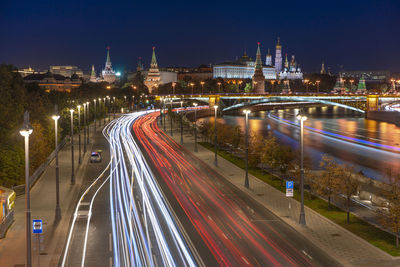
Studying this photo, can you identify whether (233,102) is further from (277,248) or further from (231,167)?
(277,248)

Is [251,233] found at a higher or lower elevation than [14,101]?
lower

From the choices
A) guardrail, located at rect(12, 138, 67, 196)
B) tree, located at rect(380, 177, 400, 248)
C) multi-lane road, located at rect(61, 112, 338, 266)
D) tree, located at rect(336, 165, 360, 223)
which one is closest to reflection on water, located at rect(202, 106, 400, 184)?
tree, located at rect(336, 165, 360, 223)

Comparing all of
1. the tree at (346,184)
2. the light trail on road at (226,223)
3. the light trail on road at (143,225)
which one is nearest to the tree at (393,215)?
the tree at (346,184)

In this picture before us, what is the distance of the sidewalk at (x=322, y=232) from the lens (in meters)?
17.2

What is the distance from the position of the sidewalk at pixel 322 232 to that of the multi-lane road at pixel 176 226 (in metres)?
0.47

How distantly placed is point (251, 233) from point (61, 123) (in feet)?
147

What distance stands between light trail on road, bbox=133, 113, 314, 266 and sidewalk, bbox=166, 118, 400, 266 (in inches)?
43.4

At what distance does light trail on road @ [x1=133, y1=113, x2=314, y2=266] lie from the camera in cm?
1727

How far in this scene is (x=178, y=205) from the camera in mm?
25125

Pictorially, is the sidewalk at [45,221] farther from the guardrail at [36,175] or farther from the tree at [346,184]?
the tree at [346,184]

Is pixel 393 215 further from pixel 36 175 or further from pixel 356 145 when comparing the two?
pixel 356 145

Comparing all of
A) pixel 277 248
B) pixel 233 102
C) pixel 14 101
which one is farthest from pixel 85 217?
pixel 233 102

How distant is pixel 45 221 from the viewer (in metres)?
22.5

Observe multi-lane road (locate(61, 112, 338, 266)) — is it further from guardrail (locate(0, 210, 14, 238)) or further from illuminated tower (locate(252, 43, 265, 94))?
illuminated tower (locate(252, 43, 265, 94))
